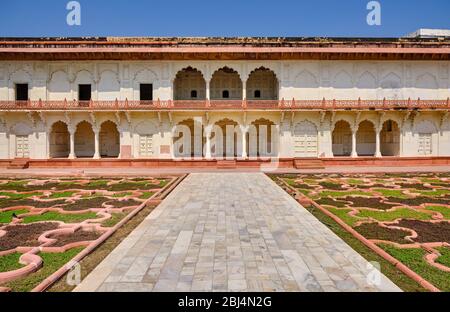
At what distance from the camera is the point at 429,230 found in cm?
602

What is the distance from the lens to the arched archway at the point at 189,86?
23.5 metres

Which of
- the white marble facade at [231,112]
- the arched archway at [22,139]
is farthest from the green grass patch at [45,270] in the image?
the arched archway at [22,139]

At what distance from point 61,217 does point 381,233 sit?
21.4 feet

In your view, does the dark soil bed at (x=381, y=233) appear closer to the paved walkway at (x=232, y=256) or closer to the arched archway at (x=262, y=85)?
the paved walkway at (x=232, y=256)

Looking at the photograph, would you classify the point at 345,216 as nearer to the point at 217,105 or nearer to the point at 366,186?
the point at 366,186

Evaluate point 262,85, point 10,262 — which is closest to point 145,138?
point 262,85

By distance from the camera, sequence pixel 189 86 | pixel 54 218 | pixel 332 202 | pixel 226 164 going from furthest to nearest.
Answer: pixel 189 86, pixel 226 164, pixel 332 202, pixel 54 218

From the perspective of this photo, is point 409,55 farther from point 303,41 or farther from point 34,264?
point 34,264

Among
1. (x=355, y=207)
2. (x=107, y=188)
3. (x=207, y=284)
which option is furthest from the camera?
(x=107, y=188)

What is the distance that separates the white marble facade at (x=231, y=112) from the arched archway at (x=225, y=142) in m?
0.66

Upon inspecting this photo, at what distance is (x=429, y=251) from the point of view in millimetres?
4906
